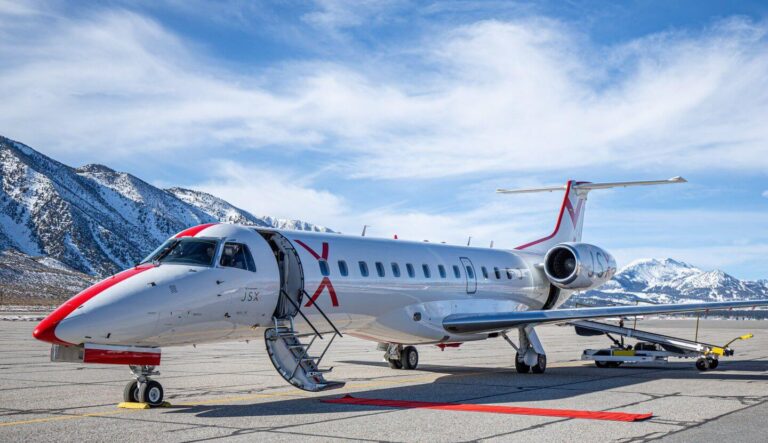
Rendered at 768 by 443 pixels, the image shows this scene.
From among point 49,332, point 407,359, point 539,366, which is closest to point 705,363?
point 539,366

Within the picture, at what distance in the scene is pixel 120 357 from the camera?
12180 mm

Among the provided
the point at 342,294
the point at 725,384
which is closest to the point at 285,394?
the point at 342,294

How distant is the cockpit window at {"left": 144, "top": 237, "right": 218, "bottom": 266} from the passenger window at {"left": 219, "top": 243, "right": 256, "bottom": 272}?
21 cm

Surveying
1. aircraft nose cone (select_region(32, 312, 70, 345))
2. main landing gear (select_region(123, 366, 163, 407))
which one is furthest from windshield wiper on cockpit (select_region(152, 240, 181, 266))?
aircraft nose cone (select_region(32, 312, 70, 345))

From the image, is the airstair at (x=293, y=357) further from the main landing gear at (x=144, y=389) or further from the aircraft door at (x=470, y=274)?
the aircraft door at (x=470, y=274)

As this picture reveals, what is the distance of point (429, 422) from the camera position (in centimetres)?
1094

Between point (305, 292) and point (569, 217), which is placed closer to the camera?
point (305, 292)

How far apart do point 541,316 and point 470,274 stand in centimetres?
319

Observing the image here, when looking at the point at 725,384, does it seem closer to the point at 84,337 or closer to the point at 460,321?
the point at 460,321

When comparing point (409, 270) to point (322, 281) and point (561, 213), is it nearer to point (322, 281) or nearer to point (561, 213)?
point (322, 281)

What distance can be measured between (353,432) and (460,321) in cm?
915

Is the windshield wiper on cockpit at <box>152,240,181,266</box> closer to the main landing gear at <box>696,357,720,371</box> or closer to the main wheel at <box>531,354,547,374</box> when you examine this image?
the main wheel at <box>531,354,547,374</box>

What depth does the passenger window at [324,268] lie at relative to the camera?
52.7 feet

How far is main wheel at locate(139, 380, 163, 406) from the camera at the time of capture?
1253 centimetres
